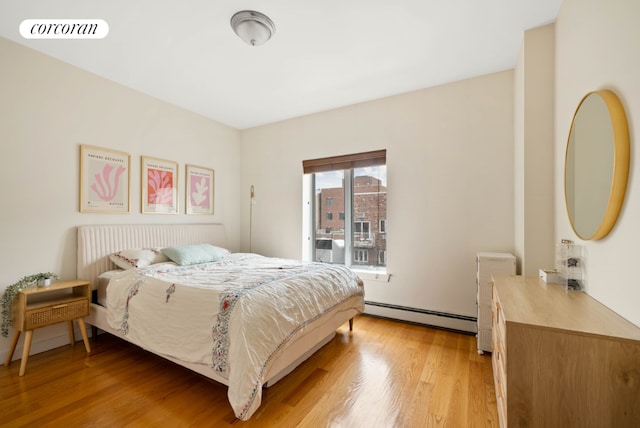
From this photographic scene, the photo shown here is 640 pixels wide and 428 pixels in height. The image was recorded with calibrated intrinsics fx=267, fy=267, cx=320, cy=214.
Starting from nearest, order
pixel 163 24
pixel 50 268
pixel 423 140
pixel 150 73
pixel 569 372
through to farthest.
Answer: pixel 569 372, pixel 163 24, pixel 50 268, pixel 150 73, pixel 423 140

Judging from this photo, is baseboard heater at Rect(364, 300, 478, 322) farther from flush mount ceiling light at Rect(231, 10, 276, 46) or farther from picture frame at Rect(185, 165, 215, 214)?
flush mount ceiling light at Rect(231, 10, 276, 46)

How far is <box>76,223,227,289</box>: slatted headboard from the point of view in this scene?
8.78ft

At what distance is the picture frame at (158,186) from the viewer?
128 inches

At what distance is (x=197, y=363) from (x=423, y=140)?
121 inches

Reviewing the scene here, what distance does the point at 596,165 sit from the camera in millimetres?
1423

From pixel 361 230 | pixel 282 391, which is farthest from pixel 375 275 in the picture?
pixel 282 391

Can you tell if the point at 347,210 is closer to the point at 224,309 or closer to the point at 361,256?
the point at 361,256

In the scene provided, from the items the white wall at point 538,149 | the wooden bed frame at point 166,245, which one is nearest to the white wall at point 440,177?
the white wall at point 538,149

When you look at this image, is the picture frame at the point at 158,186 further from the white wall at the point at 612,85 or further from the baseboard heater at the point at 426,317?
the white wall at the point at 612,85

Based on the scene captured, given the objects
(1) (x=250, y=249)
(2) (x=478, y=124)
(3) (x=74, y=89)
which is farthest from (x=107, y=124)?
(2) (x=478, y=124)

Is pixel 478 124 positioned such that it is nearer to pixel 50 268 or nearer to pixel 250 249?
pixel 250 249

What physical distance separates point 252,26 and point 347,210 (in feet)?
7.90

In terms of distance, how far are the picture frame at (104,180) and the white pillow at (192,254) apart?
75cm

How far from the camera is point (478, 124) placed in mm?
2850
